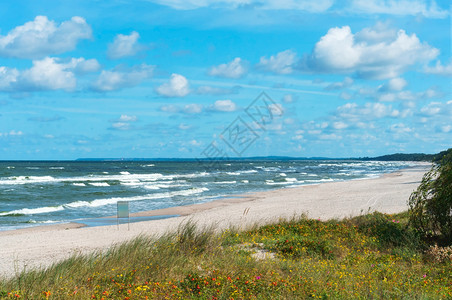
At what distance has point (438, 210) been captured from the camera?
415 inches

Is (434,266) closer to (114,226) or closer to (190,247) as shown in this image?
(190,247)

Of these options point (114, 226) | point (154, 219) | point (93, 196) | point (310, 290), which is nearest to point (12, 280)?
point (310, 290)

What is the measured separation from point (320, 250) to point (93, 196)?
27.8m

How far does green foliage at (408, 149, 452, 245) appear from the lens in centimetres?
1044

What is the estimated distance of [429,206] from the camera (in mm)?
10750

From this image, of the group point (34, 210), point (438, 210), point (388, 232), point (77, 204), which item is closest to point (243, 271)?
point (388, 232)

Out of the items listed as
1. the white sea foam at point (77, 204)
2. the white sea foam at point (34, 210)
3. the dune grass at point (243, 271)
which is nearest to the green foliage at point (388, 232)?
the dune grass at point (243, 271)

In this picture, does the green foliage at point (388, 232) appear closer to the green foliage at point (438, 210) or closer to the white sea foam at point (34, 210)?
the green foliage at point (438, 210)

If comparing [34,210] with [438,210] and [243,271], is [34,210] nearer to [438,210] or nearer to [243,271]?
[243,271]

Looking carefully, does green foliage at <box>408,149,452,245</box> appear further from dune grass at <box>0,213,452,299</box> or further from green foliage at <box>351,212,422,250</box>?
dune grass at <box>0,213,452,299</box>

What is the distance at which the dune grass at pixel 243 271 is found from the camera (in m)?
6.49

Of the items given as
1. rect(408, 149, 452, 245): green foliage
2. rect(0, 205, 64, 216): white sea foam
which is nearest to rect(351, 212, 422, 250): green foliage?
rect(408, 149, 452, 245): green foliage

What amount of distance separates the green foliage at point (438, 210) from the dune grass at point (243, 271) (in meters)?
0.53

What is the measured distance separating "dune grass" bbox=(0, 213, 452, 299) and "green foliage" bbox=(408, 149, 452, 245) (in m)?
0.53
